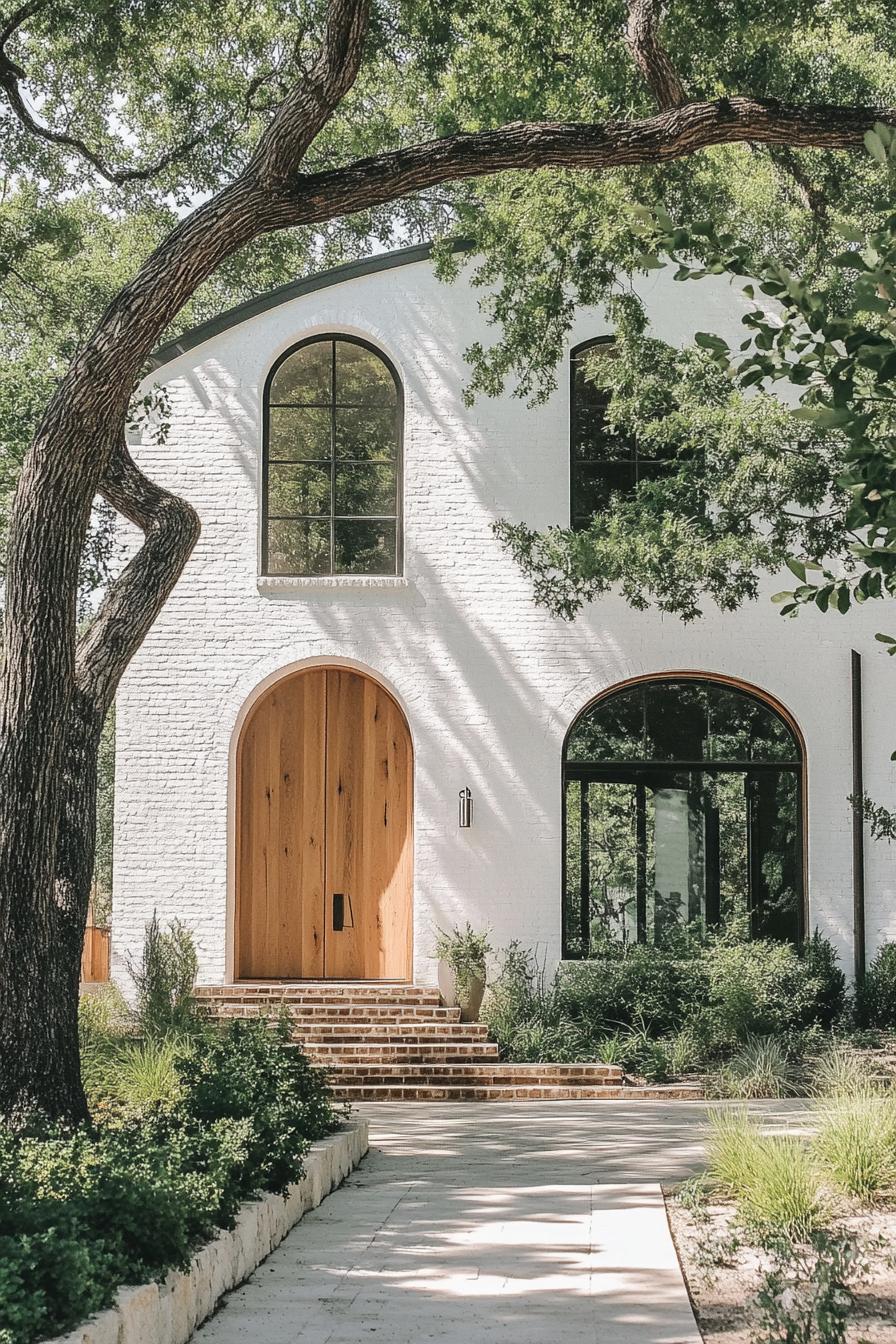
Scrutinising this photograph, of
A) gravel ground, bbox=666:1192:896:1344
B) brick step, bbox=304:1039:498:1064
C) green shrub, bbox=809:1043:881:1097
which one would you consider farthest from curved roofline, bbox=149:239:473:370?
gravel ground, bbox=666:1192:896:1344

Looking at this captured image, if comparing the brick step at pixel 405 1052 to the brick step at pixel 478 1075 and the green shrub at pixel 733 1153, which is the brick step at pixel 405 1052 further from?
the green shrub at pixel 733 1153

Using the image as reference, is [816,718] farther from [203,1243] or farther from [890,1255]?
[203,1243]

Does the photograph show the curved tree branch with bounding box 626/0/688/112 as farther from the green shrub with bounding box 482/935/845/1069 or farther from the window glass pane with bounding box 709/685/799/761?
the green shrub with bounding box 482/935/845/1069

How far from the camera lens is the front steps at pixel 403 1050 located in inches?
474

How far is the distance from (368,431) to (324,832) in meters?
4.04

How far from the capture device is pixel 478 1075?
1218 cm

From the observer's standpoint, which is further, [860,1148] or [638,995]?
[638,995]

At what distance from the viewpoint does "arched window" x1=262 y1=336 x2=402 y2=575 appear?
1455 centimetres

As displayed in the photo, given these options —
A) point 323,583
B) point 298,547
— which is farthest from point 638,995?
point 298,547

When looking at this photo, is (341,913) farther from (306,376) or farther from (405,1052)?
(306,376)

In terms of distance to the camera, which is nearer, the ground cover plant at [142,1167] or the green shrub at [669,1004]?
the ground cover plant at [142,1167]

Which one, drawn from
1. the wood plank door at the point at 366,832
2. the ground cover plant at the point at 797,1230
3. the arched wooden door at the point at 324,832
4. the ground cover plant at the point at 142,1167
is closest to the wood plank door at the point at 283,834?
the arched wooden door at the point at 324,832

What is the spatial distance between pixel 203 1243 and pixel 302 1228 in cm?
155

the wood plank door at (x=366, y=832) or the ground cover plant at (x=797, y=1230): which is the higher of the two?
the wood plank door at (x=366, y=832)
